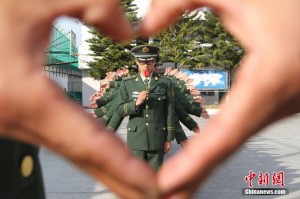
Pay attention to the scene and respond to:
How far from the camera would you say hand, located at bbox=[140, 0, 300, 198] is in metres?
0.38

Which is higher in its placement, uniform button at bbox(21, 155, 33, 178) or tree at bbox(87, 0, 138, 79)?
tree at bbox(87, 0, 138, 79)

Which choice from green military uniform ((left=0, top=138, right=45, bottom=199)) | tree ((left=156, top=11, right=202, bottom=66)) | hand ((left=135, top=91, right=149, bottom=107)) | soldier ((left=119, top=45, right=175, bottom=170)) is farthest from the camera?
tree ((left=156, top=11, right=202, bottom=66))

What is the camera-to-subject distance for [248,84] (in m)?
0.38

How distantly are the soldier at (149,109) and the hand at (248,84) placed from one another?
2733 millimetres

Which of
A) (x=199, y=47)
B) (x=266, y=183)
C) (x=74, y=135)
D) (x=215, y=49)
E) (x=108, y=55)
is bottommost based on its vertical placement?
(x=266, y=183)

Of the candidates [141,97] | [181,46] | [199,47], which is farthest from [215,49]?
[141,97]

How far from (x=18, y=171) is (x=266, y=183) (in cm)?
378

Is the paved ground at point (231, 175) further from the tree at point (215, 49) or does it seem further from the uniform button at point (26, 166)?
the tree at point (215, 49)

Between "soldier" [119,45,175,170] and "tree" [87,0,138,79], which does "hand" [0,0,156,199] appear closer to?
"soldier" [119,45,175,170]

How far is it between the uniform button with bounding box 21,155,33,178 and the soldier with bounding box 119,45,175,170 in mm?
2369

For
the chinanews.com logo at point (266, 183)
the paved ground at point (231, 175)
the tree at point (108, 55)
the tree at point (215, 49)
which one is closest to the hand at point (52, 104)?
the paved ground at point (231, 175)

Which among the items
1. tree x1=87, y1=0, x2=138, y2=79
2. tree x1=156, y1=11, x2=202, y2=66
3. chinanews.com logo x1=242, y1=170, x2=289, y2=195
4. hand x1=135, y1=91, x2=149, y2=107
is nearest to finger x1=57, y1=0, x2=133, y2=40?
hand x1=135, y1=91, x2=149, y2=107

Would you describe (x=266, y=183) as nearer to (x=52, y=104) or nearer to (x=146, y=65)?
(x=146, y=65)

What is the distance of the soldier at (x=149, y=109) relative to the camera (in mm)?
3182
